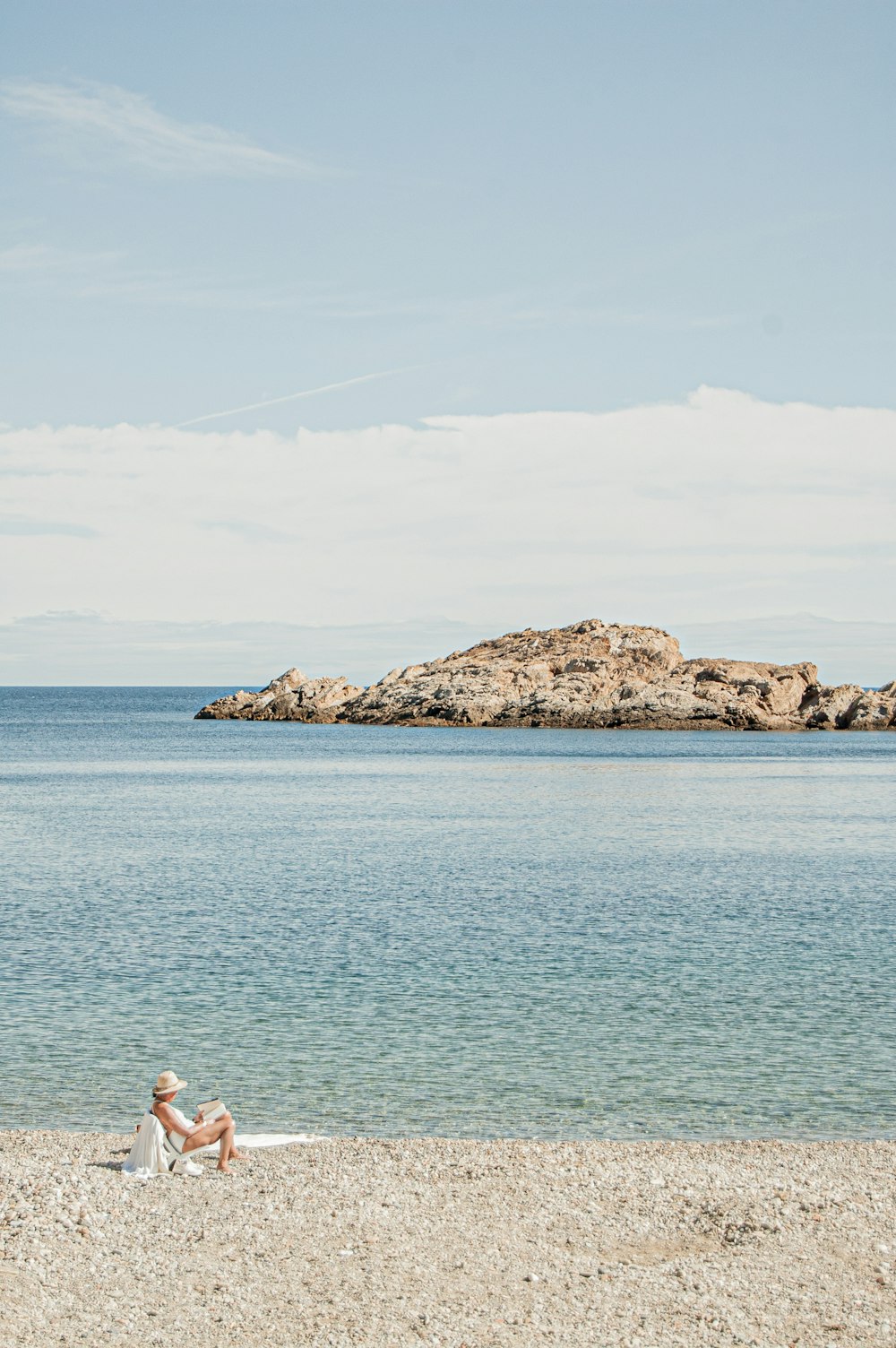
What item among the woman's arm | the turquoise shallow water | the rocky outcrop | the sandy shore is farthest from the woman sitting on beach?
the rocky outcrop

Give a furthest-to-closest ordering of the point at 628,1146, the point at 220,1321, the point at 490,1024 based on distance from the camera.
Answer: the point at 490,1024 < the point at 628,1146 < the point at 220,1321

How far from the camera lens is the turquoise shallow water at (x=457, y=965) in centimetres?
1705

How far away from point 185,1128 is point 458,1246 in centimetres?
391

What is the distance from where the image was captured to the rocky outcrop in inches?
5561

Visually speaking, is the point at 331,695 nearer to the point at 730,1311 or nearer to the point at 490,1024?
the point at 490,1024

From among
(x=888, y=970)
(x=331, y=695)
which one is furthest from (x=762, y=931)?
(x=331, y=695)

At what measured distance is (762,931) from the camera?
29.3 meters

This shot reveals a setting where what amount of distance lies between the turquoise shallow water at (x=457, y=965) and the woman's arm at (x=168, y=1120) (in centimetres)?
222

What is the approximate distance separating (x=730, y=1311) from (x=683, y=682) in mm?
137855

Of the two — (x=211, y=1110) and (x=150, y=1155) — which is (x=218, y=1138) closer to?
(x=211, y=1110)

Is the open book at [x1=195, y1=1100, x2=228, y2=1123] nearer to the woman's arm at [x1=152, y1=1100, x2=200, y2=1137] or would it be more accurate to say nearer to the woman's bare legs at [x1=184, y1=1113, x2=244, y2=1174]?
the woman's bare legs at [x1=184, y1=1113, x2=244, y2=1174]

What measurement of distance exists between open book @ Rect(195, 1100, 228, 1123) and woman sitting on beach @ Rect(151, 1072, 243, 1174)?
8cm

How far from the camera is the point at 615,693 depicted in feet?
477

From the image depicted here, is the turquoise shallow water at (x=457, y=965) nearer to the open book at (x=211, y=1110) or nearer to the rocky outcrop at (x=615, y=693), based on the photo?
the open book at (x=211, y=1110)
